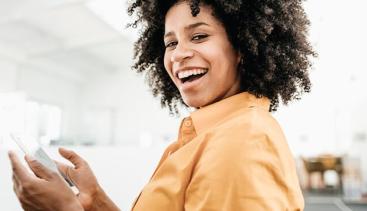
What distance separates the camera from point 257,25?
3.03 feet

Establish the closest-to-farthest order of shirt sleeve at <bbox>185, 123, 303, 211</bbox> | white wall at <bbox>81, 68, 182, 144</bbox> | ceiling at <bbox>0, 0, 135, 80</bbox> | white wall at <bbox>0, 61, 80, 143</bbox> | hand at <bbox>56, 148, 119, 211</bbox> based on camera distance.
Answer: shirt sleeve at <bbox>185, 123, 303, 211</bbox> < hand at <bbox>56, 148, 119, 211</bbox> < ceiling at <bbox>0, 0, 135, 80</bbox> < white wall at <bbox>0, 61, 80, 143</bbox> < white wall at <bbox>81, 68, 182, 144</bbox>

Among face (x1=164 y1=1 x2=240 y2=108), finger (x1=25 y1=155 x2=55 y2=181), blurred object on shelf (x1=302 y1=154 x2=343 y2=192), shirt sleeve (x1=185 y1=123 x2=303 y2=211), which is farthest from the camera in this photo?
blurred object on shelf (x1=302 y1=154 x2=343 y2=192)

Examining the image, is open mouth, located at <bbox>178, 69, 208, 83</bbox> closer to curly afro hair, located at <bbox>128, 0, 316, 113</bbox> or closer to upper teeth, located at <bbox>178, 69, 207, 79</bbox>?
upper teeth, located at <bbox>178, 69, 207, 79</bbox>

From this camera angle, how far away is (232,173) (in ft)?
2.03

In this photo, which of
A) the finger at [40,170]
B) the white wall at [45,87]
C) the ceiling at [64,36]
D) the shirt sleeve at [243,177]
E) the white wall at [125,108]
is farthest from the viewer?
the white wall at [125,108]

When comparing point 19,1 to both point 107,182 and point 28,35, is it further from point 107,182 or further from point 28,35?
point 107,182

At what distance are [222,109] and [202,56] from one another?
13 centimetres

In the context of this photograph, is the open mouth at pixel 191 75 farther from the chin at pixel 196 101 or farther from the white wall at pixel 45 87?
the white wall at pixel 45 87

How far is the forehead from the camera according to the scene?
2.79 ft

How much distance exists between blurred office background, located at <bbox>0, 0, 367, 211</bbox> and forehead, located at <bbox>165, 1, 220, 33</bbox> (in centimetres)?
293

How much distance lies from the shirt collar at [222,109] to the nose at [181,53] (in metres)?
0.13

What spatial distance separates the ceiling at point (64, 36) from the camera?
5473 millimetres

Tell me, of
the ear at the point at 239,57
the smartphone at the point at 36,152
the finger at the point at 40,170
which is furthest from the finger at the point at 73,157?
the ear at the point at 239,57

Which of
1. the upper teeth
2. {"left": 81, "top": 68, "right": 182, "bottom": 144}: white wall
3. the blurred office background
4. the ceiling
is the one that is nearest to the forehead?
the upper teeth
